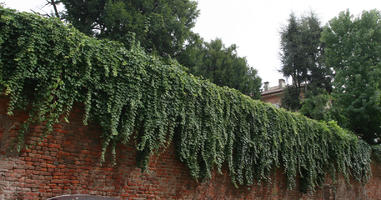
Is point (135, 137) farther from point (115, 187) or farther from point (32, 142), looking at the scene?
point (32, 142)

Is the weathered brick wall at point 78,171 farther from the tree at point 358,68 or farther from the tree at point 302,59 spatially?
the tree at point 302,59

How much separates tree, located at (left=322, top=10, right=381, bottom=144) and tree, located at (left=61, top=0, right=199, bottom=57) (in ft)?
30.5

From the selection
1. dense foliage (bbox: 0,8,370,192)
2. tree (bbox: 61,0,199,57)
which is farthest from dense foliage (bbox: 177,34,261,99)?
dense foliage (bbox: 0,8,370,192)

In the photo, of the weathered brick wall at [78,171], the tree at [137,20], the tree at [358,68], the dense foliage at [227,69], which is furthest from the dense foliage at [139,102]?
the dense foliage at [227,69]

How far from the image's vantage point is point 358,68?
16.2 m

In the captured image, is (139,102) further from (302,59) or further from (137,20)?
(302,59)

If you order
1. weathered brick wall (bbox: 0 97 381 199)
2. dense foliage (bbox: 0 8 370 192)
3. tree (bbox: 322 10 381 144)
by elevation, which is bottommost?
weathered brick wall (bbox: 0 97 381 199)

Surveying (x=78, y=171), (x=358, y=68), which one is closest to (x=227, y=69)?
(x=358, y=68)

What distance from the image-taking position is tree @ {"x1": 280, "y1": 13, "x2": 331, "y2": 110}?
23797 millimetres

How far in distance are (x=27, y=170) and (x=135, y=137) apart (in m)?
1.90

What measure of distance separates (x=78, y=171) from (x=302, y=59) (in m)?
22.8

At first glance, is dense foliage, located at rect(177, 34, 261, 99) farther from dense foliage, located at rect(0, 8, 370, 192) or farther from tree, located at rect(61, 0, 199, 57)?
dense foliage, located at rect(0, 8, 370, 192)

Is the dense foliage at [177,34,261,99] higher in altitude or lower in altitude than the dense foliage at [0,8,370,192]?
higher

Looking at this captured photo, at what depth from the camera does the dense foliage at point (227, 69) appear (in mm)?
20688
